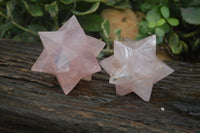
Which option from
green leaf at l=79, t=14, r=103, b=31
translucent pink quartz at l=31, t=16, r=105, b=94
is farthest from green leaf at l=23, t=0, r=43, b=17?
translucent pink quartz at l=31, t=16, r=105, b=94

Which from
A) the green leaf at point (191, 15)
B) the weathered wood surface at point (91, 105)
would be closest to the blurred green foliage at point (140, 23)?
the green leaf at point (191, 15)

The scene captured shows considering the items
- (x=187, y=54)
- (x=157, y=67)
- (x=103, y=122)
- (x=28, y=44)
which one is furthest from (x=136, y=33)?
(x=103, y=122)

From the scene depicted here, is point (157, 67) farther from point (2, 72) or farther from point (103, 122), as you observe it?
point (2, 72)

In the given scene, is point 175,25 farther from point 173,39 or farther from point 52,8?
point 52,8

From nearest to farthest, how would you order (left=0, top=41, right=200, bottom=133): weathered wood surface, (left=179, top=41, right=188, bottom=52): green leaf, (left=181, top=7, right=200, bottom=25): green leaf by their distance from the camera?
(left=0, top=41, right=200, bottom=133): weathered wood surface < (left=181, top=7, right=200, bottom=25): green leaf < (left=179, top=41, right=188, bottom=52): green leaf

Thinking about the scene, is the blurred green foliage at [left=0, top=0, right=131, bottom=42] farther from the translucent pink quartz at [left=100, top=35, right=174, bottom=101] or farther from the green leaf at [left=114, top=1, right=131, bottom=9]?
the translucent pink quartz at [left=100, top=35, right=174, bottom=101]

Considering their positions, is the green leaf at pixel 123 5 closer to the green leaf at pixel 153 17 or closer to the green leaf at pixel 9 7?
the green leaf at pixel 153 17
